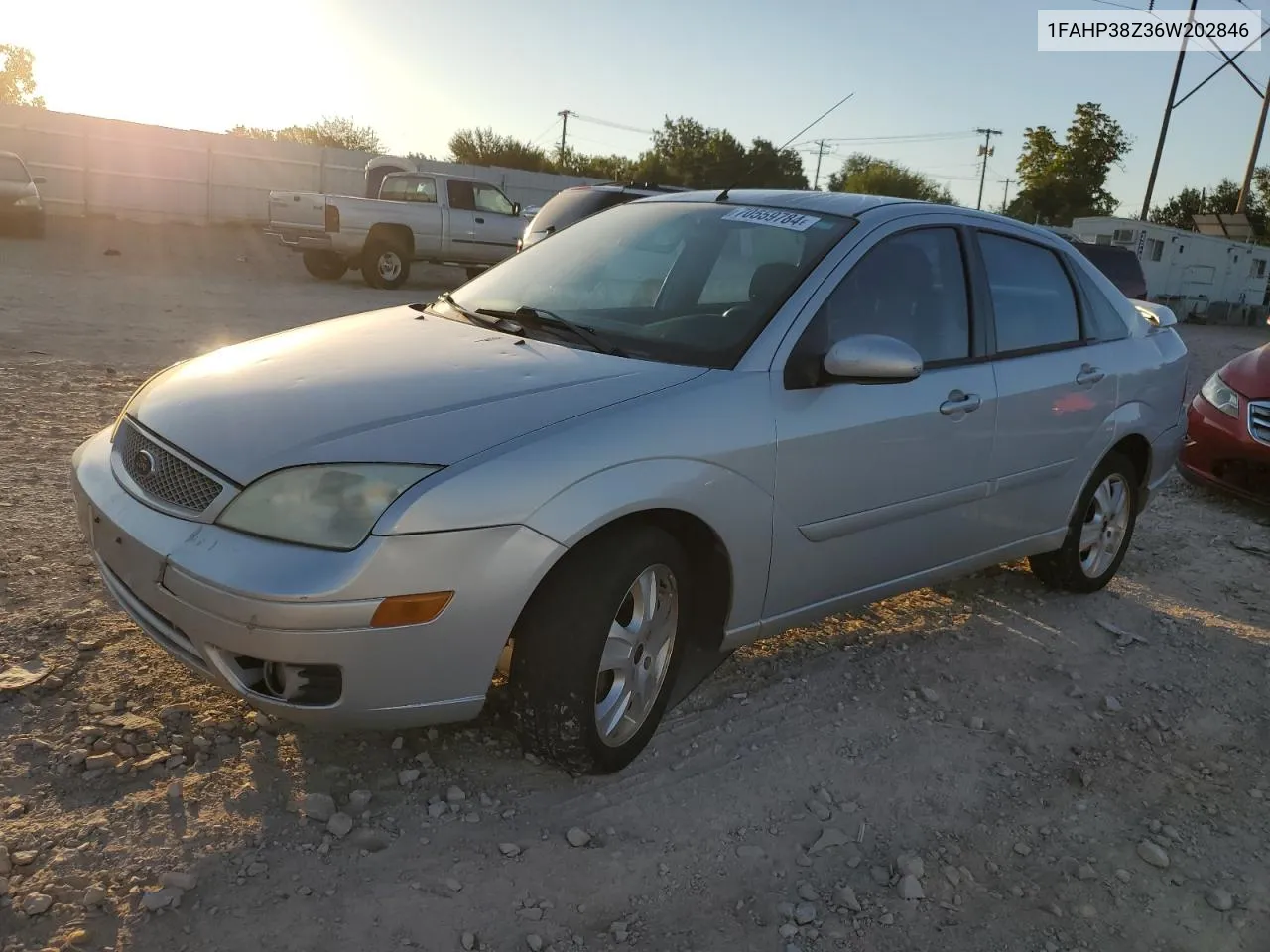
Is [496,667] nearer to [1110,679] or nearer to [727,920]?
[727,920]

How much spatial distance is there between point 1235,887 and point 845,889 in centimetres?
108

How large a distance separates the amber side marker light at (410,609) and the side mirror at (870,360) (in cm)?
139

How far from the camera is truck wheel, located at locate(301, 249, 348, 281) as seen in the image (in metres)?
18.6

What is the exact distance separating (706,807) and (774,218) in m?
2.04

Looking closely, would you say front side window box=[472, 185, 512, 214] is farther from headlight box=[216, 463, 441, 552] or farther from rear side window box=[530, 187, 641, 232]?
headlight box=[216, 463, 441, 552]

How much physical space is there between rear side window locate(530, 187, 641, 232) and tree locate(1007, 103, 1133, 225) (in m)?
43.6

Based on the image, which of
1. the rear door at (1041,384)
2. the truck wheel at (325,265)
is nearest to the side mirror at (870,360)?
the rear door at (1041,384)

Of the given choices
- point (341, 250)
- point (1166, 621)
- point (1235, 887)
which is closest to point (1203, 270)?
point (341, 250)

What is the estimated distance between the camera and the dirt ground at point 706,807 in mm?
2369

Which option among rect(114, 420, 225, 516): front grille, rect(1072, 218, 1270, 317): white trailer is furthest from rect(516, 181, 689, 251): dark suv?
rect(1072, 218, 1270, 317): white trailer

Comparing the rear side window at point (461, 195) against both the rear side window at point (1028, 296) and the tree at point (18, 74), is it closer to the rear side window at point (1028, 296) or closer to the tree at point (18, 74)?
the rear side window at point (1028, 296)

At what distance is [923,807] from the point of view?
2988 millimetres

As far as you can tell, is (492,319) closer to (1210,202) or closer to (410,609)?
(410,609)

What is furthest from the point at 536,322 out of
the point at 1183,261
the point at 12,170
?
the point at 1183,261
